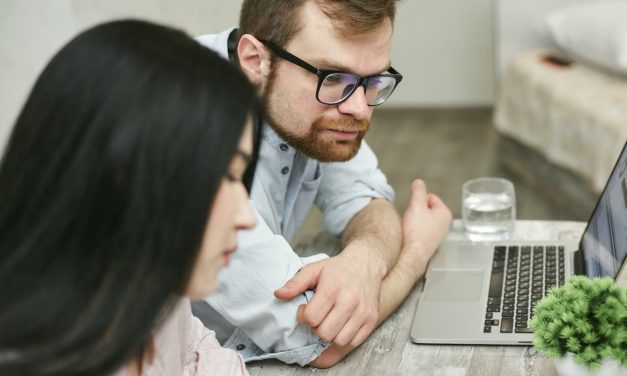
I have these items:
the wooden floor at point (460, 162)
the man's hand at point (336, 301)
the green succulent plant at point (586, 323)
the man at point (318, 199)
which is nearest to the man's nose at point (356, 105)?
the man at point (318, 199)

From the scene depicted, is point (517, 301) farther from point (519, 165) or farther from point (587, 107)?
point (519, 165)

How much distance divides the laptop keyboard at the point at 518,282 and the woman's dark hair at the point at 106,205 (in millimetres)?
599

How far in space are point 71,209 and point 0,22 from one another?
1383 millimetres

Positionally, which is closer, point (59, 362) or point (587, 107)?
point (59, 362)

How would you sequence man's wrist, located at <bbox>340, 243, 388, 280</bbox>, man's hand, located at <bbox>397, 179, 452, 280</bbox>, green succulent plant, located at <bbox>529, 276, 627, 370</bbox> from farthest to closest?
1. man's hand, located at <bbox>397, 179, 452, 280</bbox>
2. man's wrist, located at <bbox>340, 243, 388, 280</bbox>
3. green succulent plant, located at <bbox>529, 276, 627, 370</bbox>

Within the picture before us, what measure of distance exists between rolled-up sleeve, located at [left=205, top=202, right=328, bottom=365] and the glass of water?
1.40ft

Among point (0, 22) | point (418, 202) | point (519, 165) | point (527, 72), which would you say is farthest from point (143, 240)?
point (519, 165)

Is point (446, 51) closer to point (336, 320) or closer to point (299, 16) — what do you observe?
point (299, 16)

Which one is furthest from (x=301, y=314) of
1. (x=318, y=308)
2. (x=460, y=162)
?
(x=460, y=162)

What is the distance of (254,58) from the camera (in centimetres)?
144

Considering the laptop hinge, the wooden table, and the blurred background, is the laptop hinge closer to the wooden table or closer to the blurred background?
the wooden table

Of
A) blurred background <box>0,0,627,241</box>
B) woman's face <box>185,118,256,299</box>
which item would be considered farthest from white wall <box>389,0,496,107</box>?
woman's face <box>185,118,256,299</box>

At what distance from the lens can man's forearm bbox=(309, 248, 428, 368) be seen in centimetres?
120

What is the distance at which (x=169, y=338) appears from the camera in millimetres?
987
